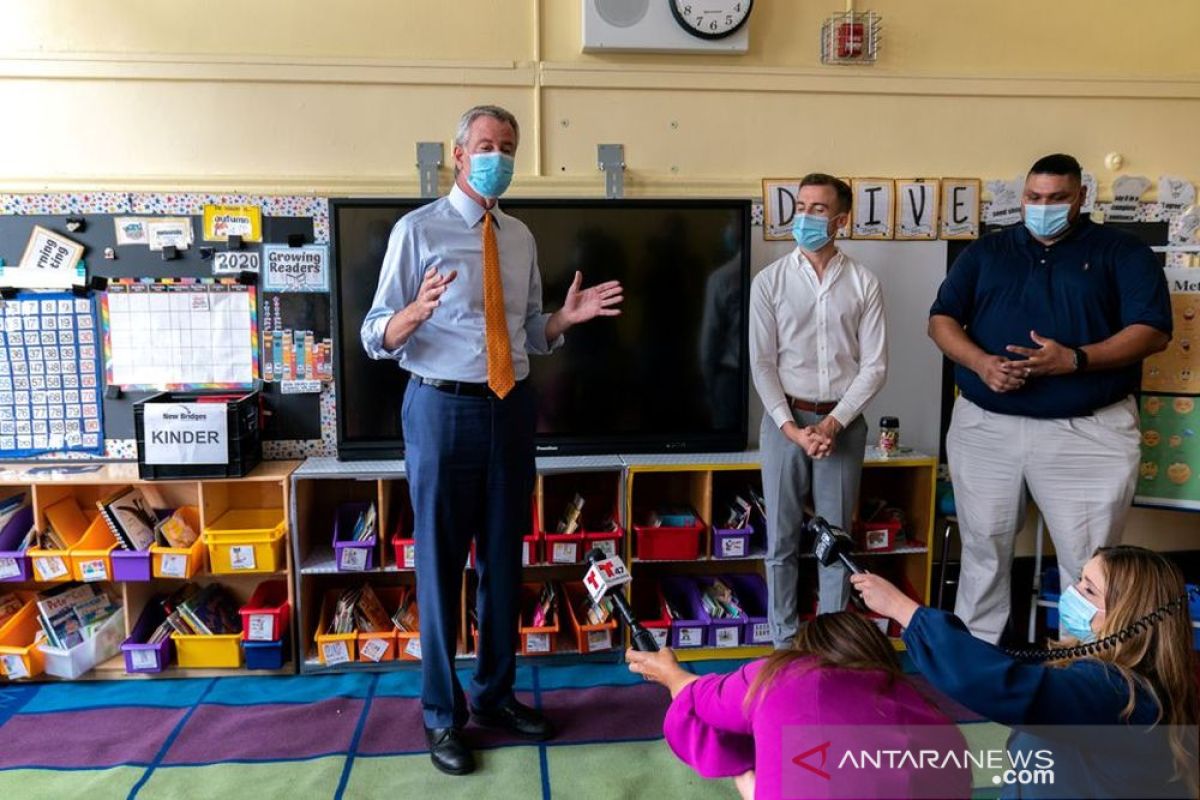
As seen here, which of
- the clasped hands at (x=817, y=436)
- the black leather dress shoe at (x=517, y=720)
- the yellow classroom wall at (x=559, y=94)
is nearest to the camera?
the black leather dress shoe at (x=517, y=720)

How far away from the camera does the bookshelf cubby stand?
285 cm

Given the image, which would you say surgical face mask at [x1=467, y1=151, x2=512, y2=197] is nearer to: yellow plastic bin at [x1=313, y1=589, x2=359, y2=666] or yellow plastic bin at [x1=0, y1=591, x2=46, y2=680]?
yellow plastic bin at [x1=313, y1=589, x2=359, y2=666]

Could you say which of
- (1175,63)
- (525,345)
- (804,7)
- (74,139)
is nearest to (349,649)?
(525,345)

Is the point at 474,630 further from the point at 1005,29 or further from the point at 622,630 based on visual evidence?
the point at 1005,29

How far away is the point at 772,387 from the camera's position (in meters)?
2.74

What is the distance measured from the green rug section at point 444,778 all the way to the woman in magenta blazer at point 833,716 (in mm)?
1018

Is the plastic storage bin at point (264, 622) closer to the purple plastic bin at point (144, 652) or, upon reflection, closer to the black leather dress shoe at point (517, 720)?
the purple plastic bin at point (144, 652)

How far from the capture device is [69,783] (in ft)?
7.45

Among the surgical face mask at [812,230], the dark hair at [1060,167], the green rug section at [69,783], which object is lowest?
the green rug section at [69,783]

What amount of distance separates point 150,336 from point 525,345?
152 centimetres

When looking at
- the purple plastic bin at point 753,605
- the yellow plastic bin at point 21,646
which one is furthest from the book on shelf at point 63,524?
the purple plastic bin at point 753,605

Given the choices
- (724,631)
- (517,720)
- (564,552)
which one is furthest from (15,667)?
(724,631)

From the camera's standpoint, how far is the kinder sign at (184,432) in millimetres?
2781

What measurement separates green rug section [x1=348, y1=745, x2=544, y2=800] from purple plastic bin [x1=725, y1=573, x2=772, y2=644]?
0.96 metres
